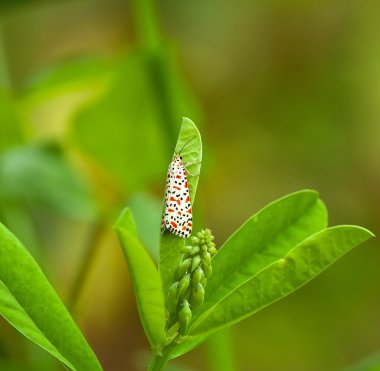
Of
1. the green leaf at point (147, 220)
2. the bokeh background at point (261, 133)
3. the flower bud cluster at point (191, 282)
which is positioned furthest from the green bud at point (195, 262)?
the bokeh background at point (261, 133)

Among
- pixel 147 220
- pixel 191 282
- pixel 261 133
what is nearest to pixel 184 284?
pixel 191 282

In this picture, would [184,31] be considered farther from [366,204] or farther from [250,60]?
[366,204]

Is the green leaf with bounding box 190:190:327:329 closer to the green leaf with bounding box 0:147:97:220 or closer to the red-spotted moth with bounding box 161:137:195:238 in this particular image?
the red-spotted moth with bounding box 161:137:195:238

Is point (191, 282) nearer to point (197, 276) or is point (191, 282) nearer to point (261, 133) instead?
point (197, 276)

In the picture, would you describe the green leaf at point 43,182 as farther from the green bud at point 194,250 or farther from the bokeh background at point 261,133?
the bokeh background at point 261,133

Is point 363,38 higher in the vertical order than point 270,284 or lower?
higher

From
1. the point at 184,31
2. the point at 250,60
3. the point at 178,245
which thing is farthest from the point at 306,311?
the point at 178,245

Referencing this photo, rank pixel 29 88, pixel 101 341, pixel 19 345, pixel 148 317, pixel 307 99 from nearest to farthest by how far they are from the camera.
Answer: pixel 148 317 → pixel 19 345 → pixel 29 88 → pixel 101 341 → pixel 307 99

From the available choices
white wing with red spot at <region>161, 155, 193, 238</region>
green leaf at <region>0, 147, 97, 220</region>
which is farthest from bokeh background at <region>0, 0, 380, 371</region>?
white wing with red spot at <region>161, 155, 193, 238</region>

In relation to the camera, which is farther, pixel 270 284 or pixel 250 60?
pixel 250 60
